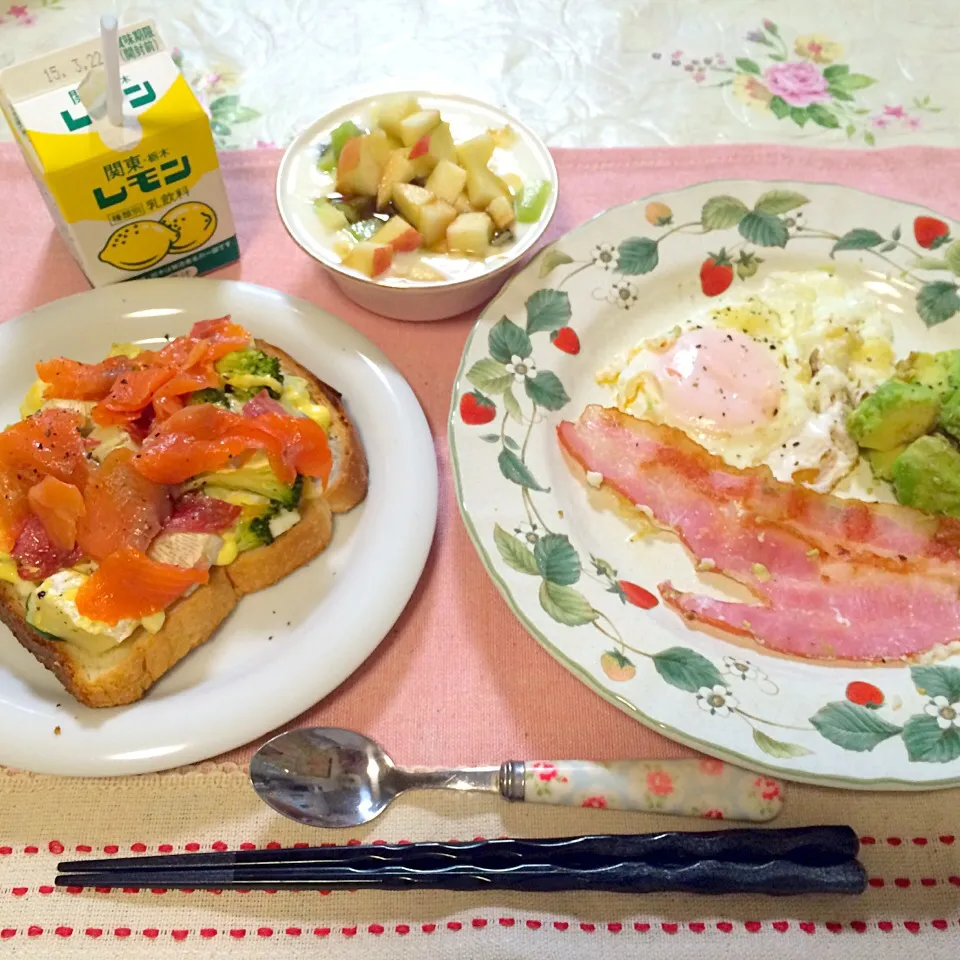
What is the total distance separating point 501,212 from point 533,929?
1791 millimetres

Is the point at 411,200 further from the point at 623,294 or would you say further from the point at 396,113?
the point at 623,294

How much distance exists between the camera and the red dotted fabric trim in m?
1.58

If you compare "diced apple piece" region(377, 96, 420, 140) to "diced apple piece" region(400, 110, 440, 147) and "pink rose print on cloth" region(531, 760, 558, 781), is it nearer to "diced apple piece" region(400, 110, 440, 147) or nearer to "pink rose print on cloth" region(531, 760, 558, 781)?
"diced apple piece" region(400, 110, 440, 147)

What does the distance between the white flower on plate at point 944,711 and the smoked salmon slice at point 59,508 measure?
194 cm

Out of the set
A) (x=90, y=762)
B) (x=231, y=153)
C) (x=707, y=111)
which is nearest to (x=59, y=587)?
(x=90, y=762)

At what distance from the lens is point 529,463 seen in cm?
210

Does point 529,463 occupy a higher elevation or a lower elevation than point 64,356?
lower

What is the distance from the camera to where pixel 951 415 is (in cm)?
211

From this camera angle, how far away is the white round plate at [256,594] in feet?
5.65

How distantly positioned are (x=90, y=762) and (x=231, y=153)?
2143 mm

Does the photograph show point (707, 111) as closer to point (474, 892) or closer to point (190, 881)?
point (474, 892)

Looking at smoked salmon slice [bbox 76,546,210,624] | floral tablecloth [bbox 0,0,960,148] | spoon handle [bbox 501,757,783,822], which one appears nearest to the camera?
spoon handle [bbox 501,757,783,822]

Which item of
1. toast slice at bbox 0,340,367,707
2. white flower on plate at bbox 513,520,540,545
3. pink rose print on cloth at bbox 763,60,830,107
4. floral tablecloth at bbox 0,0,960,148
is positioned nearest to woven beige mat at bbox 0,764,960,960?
toast slice at bbox 0,340,367,707

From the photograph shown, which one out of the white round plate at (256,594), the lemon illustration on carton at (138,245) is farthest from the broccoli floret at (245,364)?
the lemon illustration on carton at (138,245)
